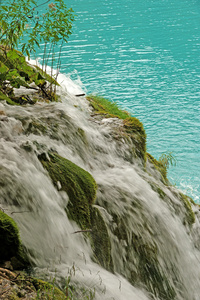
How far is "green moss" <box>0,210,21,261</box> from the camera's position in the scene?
2.30 meters

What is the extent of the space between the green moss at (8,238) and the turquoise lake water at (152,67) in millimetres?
6459

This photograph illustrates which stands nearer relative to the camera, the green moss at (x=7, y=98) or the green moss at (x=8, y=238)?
the green moss at (x=8, y=238)

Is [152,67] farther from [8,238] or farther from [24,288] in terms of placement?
[24,288]

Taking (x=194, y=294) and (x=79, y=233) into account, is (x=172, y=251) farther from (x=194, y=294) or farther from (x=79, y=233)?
(x=79, y=233)

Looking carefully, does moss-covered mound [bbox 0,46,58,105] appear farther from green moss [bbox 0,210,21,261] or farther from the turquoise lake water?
the turquoise lake water

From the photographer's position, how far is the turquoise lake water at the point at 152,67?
10695 millimetres

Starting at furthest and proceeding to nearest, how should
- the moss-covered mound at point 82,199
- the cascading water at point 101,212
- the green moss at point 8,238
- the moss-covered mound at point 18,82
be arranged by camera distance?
the moss-covered mound at point 18,82
the moss-covered mound at point 82,199
the cascading water at point 101,212
the green moss at point 8,238

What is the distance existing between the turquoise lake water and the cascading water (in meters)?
4.42

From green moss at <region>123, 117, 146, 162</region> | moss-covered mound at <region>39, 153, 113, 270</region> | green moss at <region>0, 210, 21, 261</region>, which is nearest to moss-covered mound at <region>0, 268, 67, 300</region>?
green moss at <region>0, 210, 21, 261</region>

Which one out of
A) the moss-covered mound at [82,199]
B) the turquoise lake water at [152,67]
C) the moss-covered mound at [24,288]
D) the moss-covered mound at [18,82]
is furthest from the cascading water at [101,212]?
the turquoise lake water at [152,67]

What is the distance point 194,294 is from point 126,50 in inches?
639

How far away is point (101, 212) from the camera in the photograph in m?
3.40

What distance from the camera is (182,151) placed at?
33.7ft

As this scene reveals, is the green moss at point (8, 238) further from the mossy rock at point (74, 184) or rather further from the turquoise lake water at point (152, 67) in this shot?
the turquoise lake water at point (152, 67)
